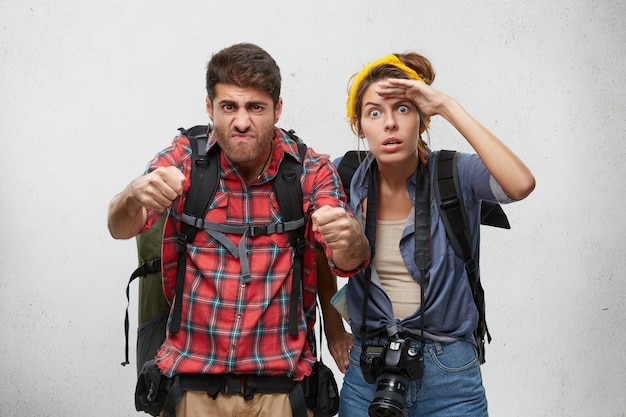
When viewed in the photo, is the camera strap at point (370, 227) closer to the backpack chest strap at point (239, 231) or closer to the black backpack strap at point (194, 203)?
the backpack chest strap at point (239, 231)

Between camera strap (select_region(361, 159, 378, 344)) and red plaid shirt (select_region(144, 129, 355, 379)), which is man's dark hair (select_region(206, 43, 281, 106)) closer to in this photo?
red plaid shirt (select_region(144, 129, 355, 379))

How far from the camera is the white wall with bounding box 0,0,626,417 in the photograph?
299 centimetres

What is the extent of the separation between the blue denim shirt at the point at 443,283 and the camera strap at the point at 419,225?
0.01m

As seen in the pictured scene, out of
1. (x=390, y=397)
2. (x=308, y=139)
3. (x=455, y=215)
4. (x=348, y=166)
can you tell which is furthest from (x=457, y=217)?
(x=308, y=139)

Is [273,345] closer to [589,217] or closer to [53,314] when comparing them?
[53,314]

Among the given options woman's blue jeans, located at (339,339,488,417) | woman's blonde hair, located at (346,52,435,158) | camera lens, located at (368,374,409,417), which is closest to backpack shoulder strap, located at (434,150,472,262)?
woman's blonde hair, located at (346,52,435,158)

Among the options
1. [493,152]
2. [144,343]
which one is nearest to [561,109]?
[493,152]

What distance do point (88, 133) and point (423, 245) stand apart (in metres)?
1.66

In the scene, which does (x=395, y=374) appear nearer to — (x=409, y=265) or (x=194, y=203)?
(x=409, y=265)

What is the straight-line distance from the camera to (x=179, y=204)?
1.85 m

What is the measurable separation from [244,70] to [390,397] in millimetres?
815

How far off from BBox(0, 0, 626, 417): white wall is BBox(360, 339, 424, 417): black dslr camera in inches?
53.7

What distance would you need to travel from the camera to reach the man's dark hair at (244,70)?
1.86 metres

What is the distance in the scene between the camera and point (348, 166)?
2.05 meters
